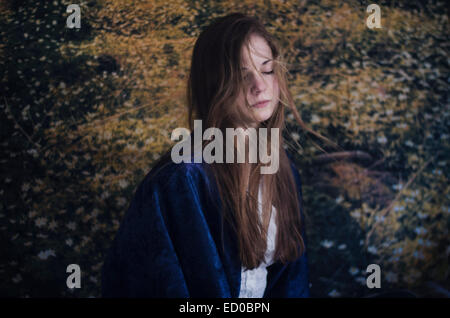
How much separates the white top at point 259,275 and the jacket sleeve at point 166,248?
0.15 meters

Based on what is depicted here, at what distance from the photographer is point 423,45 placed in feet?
5.92

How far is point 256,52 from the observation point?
1.09 metres

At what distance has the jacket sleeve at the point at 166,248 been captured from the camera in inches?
36.6

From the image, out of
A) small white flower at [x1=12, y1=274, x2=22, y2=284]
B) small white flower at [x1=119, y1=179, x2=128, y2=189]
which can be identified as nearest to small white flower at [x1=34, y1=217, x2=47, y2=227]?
small white flower at [x1=12, y1=274, x2=22, y2=284]

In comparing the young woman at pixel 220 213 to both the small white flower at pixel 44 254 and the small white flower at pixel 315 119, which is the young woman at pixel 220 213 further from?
the small white flower at pixel 44 254

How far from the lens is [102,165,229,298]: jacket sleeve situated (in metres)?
0.93

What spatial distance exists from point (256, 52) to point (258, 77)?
95mm

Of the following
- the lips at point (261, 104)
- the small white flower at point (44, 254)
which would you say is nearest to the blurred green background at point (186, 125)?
the small white flower at point (44, 254)

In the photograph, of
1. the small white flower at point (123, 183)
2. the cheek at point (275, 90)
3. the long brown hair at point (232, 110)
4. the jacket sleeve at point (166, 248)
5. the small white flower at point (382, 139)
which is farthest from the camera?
the small white flower at point (382, 139)

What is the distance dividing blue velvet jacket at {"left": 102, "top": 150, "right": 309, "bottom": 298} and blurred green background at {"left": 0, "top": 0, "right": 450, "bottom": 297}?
0.68m

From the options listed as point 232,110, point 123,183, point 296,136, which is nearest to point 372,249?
point 296,136

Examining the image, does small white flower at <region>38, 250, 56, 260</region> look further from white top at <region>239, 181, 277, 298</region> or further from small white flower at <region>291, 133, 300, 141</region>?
small white flower at <region>291, 133, 300, 141</region>

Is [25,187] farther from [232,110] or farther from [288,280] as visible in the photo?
[288,280]

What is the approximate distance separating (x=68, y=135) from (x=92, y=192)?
37cm
